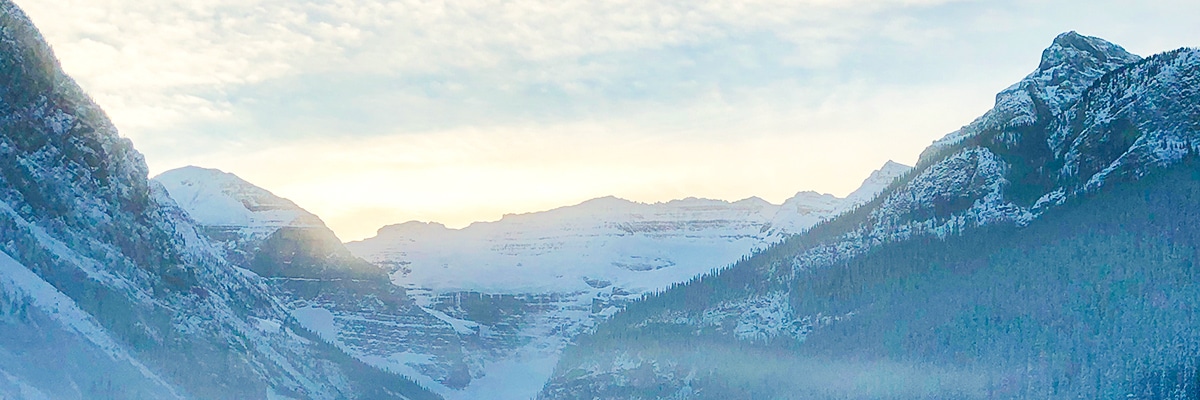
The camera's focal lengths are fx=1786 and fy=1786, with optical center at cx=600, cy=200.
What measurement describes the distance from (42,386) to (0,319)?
31.9 feet

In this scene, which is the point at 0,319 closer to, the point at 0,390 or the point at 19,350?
the point at 19,350

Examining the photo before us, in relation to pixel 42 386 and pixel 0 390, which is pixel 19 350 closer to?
pixel 42 386

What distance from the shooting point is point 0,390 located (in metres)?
182

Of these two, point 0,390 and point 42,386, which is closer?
point 0,390

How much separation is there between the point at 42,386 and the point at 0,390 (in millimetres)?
14797

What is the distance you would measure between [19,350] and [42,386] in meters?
6.09

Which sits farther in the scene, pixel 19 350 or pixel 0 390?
pixel 19 350

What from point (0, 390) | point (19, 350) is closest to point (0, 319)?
point (19, 350)

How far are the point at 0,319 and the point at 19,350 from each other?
407cm

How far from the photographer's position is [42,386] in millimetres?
196625

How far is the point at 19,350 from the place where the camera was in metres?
200

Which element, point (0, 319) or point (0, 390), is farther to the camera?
point (0, 319)
